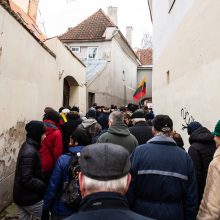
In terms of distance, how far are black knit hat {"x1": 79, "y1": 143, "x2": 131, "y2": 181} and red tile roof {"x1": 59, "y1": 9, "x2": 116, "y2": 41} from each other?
22.1 m

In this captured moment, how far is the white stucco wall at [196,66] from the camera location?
5.26m

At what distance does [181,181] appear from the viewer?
2.84 m

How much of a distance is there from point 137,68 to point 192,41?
2908 centimetres

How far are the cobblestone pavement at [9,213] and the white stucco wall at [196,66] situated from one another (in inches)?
142

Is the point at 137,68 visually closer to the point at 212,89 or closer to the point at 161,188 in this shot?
the point at 212,89

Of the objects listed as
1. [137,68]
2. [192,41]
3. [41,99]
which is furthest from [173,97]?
[137,68]

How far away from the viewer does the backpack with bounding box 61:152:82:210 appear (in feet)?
10.4

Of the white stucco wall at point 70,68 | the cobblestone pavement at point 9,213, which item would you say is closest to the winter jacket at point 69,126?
the cobblestone pavement at point 9,213

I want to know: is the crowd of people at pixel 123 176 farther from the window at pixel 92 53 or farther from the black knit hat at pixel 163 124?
the window at pixel 92 53

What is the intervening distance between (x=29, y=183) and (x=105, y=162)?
7.48 ft

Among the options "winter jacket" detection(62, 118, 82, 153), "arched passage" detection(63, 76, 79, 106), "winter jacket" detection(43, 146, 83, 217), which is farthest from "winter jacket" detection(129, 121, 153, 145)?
"arched passage" detection(63, 76, 79, 106)

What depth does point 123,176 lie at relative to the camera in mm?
1584

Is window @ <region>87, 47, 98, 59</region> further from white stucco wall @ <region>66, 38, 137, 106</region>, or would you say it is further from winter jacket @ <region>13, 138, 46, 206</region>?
winter jacket @ <region>13, 138, 46, 206</region>

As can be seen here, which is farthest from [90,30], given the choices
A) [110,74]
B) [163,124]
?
[163,124]
